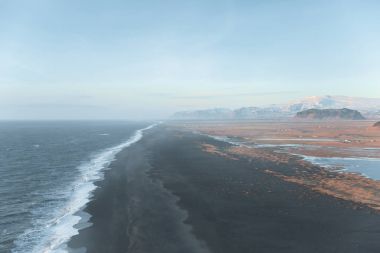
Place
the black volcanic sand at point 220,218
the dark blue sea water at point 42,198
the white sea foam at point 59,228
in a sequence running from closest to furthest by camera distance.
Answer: the white sea foam at point 59,228 < the black volcanic sand at point 220,218 < the dark blue sea water at point 42,198

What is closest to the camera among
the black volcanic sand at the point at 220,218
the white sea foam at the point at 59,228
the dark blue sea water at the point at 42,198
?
the white sea foam at the point at 59,228

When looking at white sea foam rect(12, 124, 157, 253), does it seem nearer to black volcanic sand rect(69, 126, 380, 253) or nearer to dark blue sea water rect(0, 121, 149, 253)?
dark blue sea water rect(0, 121, 149, 253)

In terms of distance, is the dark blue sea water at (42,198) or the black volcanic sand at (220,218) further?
the dark blue sea water at (42,198)

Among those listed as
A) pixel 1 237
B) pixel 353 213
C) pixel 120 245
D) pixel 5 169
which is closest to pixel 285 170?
pixel 353 213

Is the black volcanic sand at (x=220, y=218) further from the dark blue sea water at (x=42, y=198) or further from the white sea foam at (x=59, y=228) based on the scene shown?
the dark blue sea water at (x=42, y=198)

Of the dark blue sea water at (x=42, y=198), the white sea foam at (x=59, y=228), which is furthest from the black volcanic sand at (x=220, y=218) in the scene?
the dark blue sea water at (x=42, y=198)

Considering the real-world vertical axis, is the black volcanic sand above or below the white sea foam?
below

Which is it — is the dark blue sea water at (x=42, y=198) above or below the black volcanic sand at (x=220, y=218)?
above

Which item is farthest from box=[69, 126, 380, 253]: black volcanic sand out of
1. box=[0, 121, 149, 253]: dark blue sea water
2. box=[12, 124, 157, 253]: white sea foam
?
box=[0, 121, 149, 253]: dark blue sea water

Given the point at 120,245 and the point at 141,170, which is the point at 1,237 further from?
the point at 141,170
